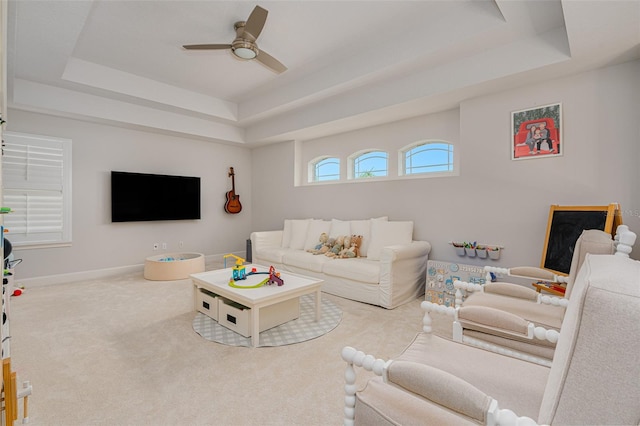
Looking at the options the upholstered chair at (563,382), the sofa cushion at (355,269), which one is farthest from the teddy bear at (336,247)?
the upholstered chair at (563,382)

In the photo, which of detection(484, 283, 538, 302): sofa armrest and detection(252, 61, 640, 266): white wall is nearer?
detection(484, 283, 538, 302): sofa armrest

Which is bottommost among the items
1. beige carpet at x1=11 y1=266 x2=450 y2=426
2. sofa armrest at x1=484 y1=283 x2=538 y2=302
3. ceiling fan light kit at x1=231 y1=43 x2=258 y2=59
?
beige carpet at x1=11 y1=266 x2=450 y2=426

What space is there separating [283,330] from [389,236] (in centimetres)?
188

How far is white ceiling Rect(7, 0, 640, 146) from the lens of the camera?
8.16 feet

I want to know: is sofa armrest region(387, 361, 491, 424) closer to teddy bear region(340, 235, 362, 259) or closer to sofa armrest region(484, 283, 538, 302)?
sofa armrest region(484, 283, 538, 302)

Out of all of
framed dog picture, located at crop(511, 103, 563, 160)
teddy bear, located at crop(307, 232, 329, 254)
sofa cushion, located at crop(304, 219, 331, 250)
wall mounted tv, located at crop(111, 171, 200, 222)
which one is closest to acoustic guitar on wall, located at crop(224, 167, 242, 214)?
wall mounted tv, located at crop(111, 171, 200, 222)

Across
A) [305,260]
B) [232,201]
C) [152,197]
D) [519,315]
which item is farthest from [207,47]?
[232,201]

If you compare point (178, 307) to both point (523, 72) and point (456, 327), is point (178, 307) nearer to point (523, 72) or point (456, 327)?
point (456, 327)

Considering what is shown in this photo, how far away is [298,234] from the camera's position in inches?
195

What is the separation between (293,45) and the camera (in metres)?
3.33

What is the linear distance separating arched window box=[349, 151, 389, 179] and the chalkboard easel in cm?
228

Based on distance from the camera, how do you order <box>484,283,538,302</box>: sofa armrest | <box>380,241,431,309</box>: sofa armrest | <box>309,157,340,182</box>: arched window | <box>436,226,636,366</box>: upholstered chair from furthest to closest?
<box>309,157,340,182</box>: arched window
<box>380,241,431,309</box>: sofa armrest
<box>484,283,538,302</box>: sofa armrest
<box>436,226,636,366</box>: upholstered chair

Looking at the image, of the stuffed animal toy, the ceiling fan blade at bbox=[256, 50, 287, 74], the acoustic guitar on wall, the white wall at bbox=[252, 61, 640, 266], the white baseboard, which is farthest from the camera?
the acoustic guitar on wall

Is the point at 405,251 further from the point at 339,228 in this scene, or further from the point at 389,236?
the point at 339,228
